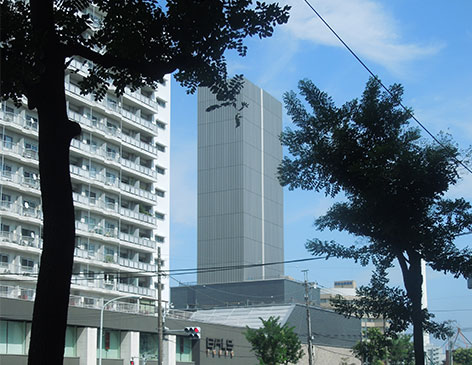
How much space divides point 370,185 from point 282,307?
84.6 m

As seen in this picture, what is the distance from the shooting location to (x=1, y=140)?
60.6 meters

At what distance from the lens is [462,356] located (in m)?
126

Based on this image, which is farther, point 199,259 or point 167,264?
point 199,259

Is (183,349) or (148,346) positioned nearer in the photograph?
(148,346)

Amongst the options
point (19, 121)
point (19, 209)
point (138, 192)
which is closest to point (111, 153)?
point (138, 192)

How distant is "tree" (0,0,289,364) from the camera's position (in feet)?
25.0

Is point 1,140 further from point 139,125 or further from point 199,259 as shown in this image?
point 199,259

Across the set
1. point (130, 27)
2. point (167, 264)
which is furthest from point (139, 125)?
point (130, 27)

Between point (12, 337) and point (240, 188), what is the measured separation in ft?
302

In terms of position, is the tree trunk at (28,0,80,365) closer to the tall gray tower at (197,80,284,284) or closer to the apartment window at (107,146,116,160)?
the apartment window at (107,146,116,160)

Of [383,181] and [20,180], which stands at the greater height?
[20,180]

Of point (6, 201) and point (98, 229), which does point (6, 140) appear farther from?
point (98, 229)

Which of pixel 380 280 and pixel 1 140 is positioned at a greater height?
pixel 1 140

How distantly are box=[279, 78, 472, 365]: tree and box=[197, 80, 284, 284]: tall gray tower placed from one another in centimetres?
11931
